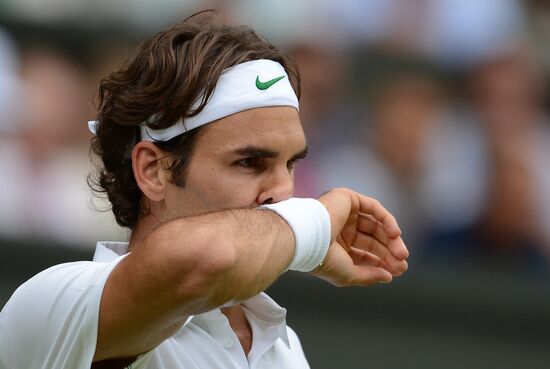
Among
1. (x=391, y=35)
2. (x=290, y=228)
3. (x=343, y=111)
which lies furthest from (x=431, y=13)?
(x=290, y=228)

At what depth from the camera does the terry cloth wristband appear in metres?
2.65

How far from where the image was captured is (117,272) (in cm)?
250

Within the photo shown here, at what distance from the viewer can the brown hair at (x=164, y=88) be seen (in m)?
3.24

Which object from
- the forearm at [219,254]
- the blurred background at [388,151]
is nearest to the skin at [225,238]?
the forearm at [219,254]

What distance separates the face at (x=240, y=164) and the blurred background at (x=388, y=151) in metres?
2.55

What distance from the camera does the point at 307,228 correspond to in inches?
106

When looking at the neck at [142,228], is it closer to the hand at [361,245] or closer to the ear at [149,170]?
the ear at [149,170]

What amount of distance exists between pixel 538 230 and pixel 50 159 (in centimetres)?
271

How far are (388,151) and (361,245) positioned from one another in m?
3.63

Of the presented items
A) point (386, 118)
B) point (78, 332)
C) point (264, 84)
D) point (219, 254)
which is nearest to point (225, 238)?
point (219, 254)

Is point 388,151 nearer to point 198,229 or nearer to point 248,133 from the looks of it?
point 248,133

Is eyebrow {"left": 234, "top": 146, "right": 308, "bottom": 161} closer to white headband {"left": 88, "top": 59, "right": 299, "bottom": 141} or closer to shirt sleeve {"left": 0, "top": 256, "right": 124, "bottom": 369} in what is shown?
white headband {"left": 88, "top": 59, "right": 299, "bottom": 141}

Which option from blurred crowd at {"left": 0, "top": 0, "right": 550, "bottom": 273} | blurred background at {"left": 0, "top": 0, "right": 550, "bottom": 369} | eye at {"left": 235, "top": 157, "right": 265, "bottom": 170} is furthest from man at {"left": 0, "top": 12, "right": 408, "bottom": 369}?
blurred crowd at {"left": 0, "top": 0, "right": 550, "bottom": 273}

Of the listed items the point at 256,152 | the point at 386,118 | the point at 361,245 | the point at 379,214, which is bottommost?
the point at 386,118
